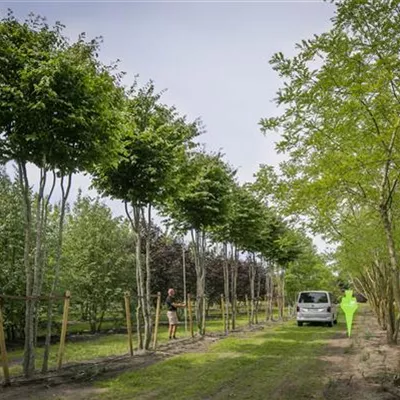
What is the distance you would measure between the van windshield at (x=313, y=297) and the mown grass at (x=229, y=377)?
36.9ft

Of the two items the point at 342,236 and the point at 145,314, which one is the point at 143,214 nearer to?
the point at 145,314

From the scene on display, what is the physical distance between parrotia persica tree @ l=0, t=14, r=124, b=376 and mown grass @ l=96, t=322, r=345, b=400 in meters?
2.22

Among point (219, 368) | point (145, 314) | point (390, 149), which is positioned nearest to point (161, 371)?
point (219, 368)

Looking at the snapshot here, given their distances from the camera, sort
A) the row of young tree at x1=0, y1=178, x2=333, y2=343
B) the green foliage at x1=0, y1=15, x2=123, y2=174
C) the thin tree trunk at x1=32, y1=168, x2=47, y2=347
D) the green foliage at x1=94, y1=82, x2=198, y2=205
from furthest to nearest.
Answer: the row of young tree at x1=0, y1=178, x2=333, y2=343 → the green foliage at x1=94, y1=82, x2=198, y2=205 → the thin tree trunk at x1=32, y1=168, x2=47, y2=347 → the green foliage at x1=0, y1=15, x2=123, y2=174

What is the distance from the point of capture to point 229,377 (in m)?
9.07

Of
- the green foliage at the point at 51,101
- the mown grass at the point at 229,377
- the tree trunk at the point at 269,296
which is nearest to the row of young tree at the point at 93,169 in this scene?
the green foliage at the point at 51,101

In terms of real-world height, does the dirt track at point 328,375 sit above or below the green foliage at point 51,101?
below

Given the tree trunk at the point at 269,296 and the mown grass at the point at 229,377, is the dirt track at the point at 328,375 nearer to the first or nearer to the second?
the mown grass at the point at 229,377

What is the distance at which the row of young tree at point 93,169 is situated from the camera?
333 inches

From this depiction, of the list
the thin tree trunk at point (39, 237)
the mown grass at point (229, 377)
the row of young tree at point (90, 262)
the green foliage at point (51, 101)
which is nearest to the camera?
the mown grass at point (229, 377)

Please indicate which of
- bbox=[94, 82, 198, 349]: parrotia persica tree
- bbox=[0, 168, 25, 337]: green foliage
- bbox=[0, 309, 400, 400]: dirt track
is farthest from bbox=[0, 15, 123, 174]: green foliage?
bbox=[0, 168, 25, 337]: green foliage

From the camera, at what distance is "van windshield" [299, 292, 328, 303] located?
80.4 feet

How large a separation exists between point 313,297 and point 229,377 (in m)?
16.5

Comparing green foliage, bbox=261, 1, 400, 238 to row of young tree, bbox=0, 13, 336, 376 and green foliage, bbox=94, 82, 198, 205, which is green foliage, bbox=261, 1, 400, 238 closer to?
row of young tree, bbox=0, 13, 336, 376
